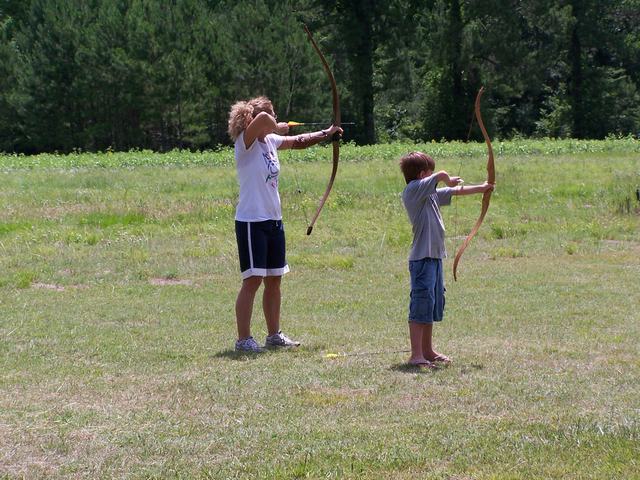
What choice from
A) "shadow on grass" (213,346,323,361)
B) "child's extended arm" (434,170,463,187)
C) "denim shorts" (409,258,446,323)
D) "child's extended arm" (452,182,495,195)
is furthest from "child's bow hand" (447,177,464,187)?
"shadow on grass" (213,346,323,361)

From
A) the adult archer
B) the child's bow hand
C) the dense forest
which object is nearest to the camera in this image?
the child's bow hand

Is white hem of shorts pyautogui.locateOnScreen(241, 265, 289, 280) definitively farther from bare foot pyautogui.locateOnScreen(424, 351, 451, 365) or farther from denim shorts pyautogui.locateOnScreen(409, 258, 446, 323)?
bare foot pyautogui.locateOnScreen(424, 351, 451, 365)

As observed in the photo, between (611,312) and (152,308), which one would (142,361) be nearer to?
(152,308)

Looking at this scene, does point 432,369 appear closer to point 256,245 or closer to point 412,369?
point 412,369

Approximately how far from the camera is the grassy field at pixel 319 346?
200 inches

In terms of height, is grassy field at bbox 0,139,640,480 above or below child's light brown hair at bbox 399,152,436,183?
below

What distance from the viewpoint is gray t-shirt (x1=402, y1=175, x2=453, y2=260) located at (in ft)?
24.4

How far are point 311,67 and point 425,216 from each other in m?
43.4

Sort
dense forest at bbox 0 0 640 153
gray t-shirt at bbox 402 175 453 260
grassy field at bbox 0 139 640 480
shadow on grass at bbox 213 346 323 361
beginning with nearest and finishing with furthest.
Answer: grassy field at bbox 0 139 640 480 < gray t-shirt at bbox 402 175 453 260 < shadow on grass at bbox 213 346 323 361 < dense forest at bbox 0 0 640 153

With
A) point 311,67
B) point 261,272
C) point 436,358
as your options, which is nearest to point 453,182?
point 436,358

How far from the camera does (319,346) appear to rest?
28.1 ft

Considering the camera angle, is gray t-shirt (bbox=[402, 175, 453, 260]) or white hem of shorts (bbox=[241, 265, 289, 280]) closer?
gray t-shirt (bbox=[402, 175, 453, 260])

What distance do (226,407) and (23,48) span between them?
55.4 meters

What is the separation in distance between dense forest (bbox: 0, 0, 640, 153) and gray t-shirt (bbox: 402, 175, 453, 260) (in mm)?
38654
